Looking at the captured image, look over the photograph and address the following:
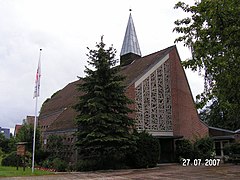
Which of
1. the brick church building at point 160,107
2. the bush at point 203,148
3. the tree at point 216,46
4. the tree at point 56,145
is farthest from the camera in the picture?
the bush at point 203,148

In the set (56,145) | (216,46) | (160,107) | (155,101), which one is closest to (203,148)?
(160,107)

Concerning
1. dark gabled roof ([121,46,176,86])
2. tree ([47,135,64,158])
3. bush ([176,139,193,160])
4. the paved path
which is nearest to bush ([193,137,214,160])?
bush ([176,139,193,160])

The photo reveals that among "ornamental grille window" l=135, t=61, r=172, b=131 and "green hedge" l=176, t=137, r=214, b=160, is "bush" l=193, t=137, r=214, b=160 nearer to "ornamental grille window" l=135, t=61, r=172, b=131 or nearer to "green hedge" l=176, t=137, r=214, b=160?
"green hedge" l=176, t=137, r=214, b=160

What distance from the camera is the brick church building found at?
24.1 m

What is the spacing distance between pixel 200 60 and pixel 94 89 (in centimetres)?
997

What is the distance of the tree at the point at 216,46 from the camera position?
8359mm

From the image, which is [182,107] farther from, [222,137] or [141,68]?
[222,137]

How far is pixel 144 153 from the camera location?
19953mm

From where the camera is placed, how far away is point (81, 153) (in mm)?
19188

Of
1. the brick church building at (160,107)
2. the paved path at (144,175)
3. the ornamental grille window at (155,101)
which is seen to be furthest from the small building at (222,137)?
the paved path at (144,175)

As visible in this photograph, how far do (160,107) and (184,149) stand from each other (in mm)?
4267

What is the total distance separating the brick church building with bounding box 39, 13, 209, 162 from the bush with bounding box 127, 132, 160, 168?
10.7 feet

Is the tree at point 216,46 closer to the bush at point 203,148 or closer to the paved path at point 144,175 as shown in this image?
the paved path at point 144,175

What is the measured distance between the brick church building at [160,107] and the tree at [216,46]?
12.4 m
